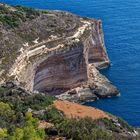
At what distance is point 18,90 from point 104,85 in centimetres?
3469

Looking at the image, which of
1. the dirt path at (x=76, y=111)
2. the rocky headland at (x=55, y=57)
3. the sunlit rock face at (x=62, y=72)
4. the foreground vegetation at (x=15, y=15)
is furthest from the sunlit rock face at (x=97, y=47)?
the dirt path at (x=76, y=111)

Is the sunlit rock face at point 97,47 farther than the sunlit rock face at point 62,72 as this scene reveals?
Yes

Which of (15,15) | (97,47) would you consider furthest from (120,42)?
(15,15)

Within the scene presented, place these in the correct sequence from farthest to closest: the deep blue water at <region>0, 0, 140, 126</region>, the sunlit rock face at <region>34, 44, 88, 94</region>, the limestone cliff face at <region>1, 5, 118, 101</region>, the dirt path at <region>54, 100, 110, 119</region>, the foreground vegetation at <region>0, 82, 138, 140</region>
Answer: the deep blue water at <region>0, 0, 140, 126</region> → the sunlit rock face at <region>34, 44, 88, 94</region> → the limestone cliff face at <region>1, 5, 118, 101</region> → the dirt path at <region>54, 100, 110, 119</region> → the foreground vegetation at <region>0, 82, 138, 140</region>

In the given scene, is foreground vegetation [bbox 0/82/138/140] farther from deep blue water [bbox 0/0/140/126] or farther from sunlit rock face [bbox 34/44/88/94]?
deep blue water [bbox 0/0/140/126]

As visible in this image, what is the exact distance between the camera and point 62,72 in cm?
8694

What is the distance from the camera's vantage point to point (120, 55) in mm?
102125

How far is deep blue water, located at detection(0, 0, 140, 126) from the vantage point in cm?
8412

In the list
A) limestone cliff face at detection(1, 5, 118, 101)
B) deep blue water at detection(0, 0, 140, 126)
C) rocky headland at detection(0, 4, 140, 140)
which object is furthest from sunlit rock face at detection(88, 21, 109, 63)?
limestone cliff face at detection(1, 5, 118, 101)

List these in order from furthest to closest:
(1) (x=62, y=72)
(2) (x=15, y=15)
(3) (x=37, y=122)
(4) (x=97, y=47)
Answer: (4) (x=97, y=47) < (2) (x=15, y=15) < (1) (x=62, y=72) < (3) (x=37, y=122)

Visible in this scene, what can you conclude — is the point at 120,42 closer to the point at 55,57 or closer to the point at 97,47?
the point at 97,47

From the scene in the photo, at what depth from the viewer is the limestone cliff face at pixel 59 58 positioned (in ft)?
267

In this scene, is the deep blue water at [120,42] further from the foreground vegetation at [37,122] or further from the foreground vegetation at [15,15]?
the foreground vegetation at [37,122]

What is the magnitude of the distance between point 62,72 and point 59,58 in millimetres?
2615
